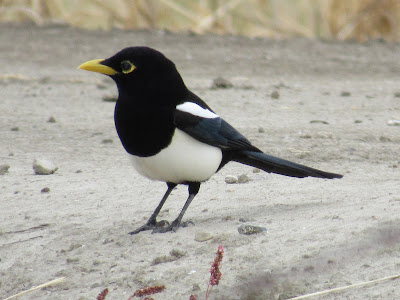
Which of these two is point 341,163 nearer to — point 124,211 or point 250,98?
point 124,211

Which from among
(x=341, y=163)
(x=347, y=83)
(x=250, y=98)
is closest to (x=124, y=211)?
(x=341, y=163)

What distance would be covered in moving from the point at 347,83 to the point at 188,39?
9.11ft

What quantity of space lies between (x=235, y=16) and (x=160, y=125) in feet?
23.9

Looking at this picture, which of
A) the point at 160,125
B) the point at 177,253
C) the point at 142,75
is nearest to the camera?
the point at 177,253

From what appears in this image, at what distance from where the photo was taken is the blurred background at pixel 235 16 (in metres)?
11.1

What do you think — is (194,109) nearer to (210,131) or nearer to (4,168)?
(210,131)

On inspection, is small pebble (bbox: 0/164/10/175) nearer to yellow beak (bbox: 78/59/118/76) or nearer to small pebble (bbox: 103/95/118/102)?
yellow beak (bbox: 78/59/118/76)

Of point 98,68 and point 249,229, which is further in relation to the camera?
point 98,68

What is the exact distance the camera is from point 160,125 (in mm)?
4102

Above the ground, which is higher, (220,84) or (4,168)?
(220,84)

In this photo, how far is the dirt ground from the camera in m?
3.59

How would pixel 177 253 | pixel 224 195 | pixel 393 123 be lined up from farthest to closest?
pixel 393 123
pixel 224 195
pixel 177 253

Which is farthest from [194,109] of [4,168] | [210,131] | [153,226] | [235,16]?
[235,16]

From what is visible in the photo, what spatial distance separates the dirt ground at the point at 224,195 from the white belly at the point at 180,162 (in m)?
0.27
